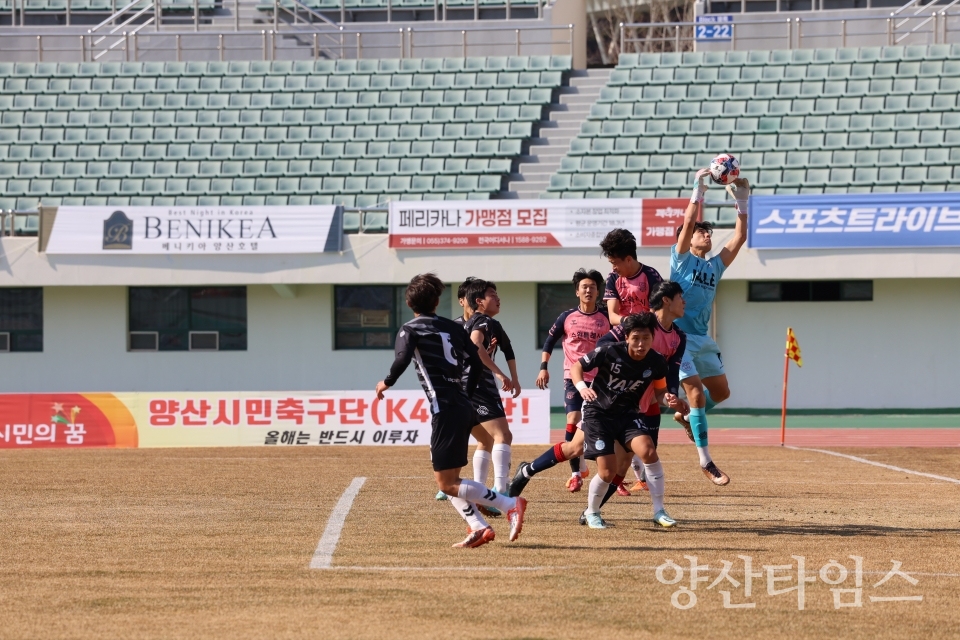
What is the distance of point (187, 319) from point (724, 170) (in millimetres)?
18121

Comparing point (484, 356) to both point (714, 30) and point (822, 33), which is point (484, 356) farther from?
point (822, 33)

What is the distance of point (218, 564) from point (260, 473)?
6.33m

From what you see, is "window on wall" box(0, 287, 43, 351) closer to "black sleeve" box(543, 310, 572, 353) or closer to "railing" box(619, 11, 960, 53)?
"railing" box(619, 11, 960, 53)

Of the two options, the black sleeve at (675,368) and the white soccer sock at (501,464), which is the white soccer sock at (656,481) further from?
the white soccer sock at (501,464)

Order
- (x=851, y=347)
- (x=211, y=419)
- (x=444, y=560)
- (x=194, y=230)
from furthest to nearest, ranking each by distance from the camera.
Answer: (x=851, y=347)
(x=194, y=230)
(x=211, y=419)
(x=444, y=560)

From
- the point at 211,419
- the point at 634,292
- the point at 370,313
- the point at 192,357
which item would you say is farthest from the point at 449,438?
the point at 192,357

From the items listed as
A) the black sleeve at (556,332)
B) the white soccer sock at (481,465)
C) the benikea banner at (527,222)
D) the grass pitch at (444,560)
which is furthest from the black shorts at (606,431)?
the benikea banner at (527,222)

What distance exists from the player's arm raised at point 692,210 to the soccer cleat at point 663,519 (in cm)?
219

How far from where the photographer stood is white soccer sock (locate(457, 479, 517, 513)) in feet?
26.5

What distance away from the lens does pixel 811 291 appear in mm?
24750

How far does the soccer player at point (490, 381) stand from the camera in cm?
1016

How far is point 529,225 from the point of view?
2367 centimetres

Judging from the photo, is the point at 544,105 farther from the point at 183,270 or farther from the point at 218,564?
the point at 218,564

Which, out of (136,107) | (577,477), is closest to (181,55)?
(136,107)
